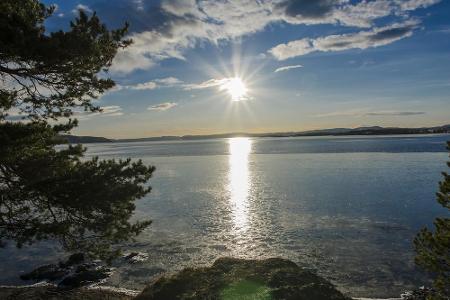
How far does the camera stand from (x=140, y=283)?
823 inches

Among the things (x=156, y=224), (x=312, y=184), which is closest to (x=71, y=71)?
(x=156, y=224)

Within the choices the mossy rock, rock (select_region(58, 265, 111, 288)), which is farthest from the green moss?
rock (select_region(58, 265, 111, 288))

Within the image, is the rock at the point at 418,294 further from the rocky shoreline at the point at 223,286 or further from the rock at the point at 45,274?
the rock at the point at 45,274

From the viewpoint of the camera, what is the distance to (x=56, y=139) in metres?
16.9

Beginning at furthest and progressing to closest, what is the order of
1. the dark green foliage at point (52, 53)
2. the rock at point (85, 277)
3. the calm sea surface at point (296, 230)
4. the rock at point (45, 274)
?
the rock at point (45, 274)
the calm sea surface at point (296, 230)
the rock at point (85, 277)
the dark green foliage at point (52, 53)

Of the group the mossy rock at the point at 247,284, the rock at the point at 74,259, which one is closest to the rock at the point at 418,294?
the mossy rock at the point at 247,284

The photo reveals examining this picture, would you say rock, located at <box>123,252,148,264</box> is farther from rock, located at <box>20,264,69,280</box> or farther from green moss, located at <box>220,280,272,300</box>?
green moss, located at <box>220,280,272,300</box>

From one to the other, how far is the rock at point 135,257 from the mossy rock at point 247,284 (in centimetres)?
789

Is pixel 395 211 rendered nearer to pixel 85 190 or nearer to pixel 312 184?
pixel 312 184

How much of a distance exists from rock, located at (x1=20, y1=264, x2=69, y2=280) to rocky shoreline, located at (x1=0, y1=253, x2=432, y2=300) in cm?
48

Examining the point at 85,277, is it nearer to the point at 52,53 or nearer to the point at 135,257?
the point at 135,257

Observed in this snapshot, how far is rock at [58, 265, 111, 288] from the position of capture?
70.1ft

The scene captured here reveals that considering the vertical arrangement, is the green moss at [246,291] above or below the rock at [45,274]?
above

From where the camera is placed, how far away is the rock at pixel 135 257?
24698 mm
